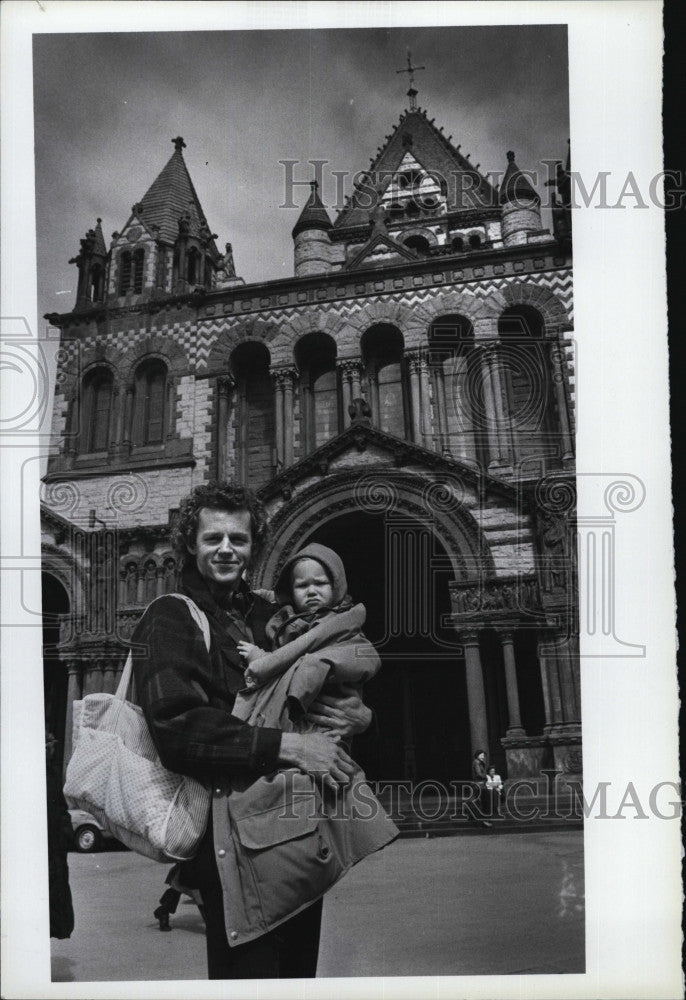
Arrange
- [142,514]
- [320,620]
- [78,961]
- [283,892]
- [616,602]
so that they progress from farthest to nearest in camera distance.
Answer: [142,514], [616,602], [78,961], [320,620], [283,892]

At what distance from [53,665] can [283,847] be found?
200 centimetres

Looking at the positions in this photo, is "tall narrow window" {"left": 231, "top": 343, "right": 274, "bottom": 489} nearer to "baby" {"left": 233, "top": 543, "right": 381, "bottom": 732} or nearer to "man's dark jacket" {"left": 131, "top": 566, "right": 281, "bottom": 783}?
"baby" {"left": 233, "top": 543, "right": 381, "bottom": 732}

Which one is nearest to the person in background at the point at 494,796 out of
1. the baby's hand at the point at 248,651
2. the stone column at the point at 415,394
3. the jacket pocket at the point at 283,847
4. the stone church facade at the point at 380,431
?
the stone church facade at the point at 380,431

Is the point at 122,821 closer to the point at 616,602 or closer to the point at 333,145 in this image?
the point at 616,602

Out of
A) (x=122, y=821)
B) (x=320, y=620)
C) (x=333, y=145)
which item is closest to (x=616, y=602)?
(x=320, y=620)

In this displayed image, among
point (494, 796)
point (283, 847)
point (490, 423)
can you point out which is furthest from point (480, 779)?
point (490, 423)

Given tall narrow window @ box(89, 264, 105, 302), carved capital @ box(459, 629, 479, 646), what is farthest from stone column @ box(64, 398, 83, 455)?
carved capital @ box(459, 629, 479, 646)

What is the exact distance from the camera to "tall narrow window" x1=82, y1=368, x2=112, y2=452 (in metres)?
5.52

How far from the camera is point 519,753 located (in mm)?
→ 5020

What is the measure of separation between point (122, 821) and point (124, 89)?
4492 millimetres

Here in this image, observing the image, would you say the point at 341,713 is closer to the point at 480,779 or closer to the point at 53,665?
the point at 480,779

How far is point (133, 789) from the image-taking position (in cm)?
369

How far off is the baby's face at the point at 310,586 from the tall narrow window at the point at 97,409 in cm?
205

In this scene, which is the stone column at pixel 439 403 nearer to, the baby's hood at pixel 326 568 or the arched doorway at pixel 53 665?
the baby's hood at pixel 326 568
